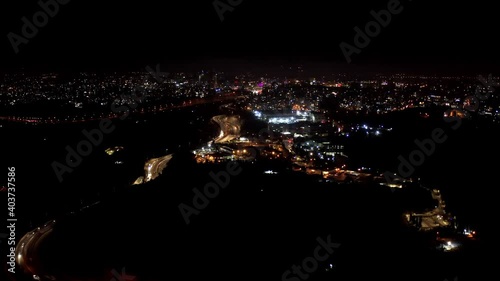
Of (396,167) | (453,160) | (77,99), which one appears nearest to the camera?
(396,167)

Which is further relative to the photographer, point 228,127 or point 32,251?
point 228,127

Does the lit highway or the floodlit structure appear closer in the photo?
the lit highway

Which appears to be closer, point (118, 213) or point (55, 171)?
point (118, 213)

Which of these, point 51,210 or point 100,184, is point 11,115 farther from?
point 51,210

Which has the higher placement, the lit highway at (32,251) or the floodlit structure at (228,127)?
the lit highway at (32,251)

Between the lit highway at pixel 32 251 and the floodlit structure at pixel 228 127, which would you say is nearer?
the lit highway at pixel 32 251

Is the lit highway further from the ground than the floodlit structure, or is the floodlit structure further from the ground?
the lit highway

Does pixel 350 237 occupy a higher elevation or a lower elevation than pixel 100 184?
higher

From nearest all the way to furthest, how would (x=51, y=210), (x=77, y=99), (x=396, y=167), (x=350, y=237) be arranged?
(x=350, y=237)
(x=51, y=210)
(x=396, y=167)
(x=77, y=99)

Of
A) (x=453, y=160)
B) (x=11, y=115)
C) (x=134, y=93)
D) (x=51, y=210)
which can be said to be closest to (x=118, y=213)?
(x=51, y=210)

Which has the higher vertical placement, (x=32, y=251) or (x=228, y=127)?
(x=32, y=251)
